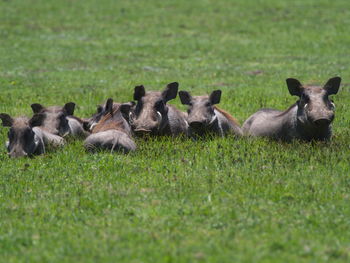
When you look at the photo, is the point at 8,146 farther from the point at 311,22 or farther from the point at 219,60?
the point at 311,22

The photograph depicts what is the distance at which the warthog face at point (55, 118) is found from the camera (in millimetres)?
13484

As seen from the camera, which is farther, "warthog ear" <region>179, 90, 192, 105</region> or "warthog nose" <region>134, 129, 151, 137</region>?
"warthog ear" <region>179, 90, 192, 105</region>

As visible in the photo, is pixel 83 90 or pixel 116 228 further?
pixel 83 90

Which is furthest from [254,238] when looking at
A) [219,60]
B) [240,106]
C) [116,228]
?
[219,60]

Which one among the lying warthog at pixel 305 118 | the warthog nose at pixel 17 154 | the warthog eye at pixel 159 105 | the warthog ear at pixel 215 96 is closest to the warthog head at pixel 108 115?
the warthog eye at pixel 159 105

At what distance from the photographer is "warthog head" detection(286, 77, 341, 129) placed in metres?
11.4

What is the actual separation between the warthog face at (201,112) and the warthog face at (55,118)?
2.26 metres

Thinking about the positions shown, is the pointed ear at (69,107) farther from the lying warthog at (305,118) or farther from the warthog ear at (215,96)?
the lying warthog at (305,118)

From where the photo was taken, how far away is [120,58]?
2669 centimetres

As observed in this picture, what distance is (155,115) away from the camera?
42.6 ft

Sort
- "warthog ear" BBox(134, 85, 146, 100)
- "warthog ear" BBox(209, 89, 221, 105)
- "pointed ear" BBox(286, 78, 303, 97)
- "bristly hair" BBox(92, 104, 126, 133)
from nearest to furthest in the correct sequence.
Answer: "pointed ear" BBox(286, 78, 303, 97) < "bristly hair" BBox(92, 104, 126, 133) < "warthog ear" BBox(134, 85, 146, 100) < "warthog ear" BBox(209, 89, 221, 105)

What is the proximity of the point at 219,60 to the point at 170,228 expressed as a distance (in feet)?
61.4

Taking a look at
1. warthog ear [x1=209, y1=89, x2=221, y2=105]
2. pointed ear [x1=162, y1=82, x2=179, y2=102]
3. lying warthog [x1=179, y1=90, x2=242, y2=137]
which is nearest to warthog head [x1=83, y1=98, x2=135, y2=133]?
pointed ear [x1=162, y1=82, x2=179, y2=102]

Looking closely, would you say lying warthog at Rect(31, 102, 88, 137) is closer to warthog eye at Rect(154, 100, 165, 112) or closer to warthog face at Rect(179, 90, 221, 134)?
warthog eye at Rect(154, 100, 165, 112)
